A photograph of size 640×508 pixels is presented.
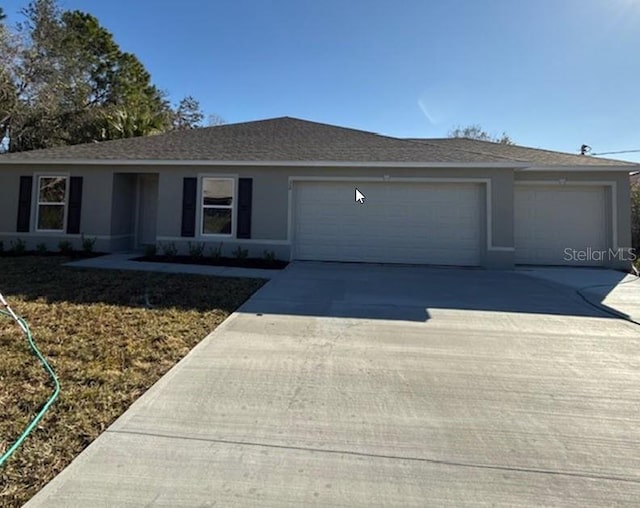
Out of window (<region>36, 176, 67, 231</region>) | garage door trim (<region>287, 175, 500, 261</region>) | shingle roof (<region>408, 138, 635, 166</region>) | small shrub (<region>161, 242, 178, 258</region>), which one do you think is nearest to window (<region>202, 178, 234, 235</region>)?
small shrub (<region>161, 242, 178, 258</region>)

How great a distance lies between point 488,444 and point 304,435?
1.24m

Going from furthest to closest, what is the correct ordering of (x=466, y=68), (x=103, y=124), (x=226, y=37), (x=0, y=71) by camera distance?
(x=103, y=124) < (x=0, y=71) < (x=226, y=37) < (x=466, y=68)

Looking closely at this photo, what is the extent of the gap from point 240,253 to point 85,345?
6506mm

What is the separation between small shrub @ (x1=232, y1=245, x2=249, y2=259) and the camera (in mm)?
10500

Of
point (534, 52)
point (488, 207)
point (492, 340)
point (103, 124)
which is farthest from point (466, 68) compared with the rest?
point (103, 124)

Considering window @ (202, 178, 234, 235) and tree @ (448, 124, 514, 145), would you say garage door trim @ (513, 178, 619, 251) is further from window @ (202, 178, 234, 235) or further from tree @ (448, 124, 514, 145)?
tree @ (448, 124, 514, 145)

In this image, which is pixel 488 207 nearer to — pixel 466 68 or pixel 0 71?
pixel 466 68

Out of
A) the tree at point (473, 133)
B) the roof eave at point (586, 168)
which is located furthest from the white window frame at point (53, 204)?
the tree at point (473, 133)

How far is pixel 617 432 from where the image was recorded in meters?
2.73

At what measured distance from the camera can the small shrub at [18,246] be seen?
1099 centimetres

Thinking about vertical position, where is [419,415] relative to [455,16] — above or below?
below

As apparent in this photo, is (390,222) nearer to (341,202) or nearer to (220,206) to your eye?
(341,202)

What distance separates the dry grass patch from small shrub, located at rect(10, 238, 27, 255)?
12.4ft

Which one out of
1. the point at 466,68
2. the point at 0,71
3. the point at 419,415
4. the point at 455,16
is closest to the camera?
the point at 419,415
